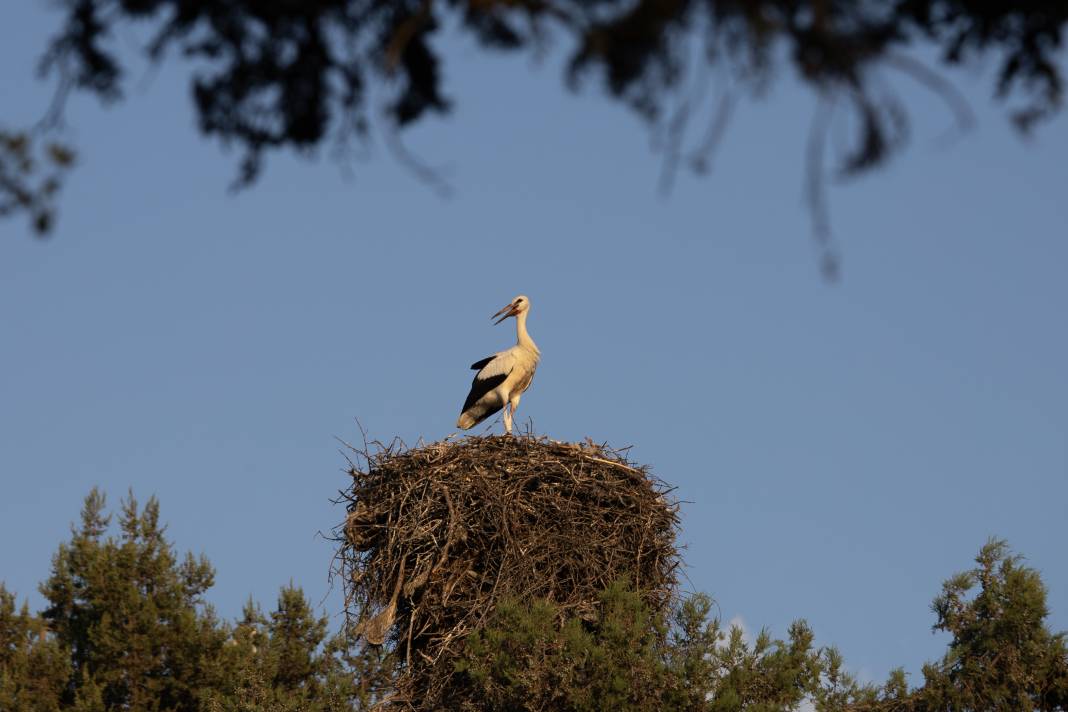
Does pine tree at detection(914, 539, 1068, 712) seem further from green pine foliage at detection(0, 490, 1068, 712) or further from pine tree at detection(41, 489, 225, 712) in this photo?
pine tree at detection(41, 489, 225, 712)

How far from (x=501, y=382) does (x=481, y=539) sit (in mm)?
3215

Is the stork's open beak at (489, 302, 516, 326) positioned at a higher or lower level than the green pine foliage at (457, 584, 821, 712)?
higher

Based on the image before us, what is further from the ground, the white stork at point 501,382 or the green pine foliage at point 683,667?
the white stork at point 501,382

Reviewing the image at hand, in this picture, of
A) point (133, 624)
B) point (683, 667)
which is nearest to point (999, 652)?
point (683, 667)

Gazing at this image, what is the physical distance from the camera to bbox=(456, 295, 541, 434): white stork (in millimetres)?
17953

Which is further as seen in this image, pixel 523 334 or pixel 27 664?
pixel 27 664

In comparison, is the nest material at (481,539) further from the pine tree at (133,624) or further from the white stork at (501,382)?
the pine tree at (133,624)

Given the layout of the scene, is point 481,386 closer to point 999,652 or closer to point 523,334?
point 523,334

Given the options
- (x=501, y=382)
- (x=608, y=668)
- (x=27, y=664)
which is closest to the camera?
(x=608, y=668)

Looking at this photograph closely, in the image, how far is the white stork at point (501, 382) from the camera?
18.0m

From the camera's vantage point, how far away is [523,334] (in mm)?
18609

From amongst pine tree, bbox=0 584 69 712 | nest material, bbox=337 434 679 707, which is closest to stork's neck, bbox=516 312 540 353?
nest material, bbox=337 434 679 707

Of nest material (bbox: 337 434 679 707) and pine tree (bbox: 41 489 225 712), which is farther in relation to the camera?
pine tree (bbox: 41 489 225 712)

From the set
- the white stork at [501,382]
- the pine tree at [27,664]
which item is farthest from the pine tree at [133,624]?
the white stork at [501,382]
